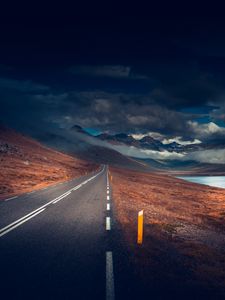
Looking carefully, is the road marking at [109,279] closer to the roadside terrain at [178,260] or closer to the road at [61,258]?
the road at [61,258]

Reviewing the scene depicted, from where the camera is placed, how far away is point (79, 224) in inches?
474

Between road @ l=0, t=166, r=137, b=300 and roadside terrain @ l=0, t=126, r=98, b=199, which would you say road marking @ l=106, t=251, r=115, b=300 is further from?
roadside terrain @ l=0, t=126, r=98, b=199

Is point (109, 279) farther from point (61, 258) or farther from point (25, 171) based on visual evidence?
point (25, 171)

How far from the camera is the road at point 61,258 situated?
582 centimetres

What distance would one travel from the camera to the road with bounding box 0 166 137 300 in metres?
5.82

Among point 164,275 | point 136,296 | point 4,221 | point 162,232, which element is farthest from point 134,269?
point 4,221

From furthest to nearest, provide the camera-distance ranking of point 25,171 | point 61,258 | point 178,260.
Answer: point 25,171 → point 178,260 → point 61,258

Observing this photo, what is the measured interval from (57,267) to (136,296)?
2.39 m

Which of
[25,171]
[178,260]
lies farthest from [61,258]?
[25,171]

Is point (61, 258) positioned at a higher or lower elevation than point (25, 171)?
lower

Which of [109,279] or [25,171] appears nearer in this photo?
[109,279]

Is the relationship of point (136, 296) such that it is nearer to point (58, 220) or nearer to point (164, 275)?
point (164, 275)

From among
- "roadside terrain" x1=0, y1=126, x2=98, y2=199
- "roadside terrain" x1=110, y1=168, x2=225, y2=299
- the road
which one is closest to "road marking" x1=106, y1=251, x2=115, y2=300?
the road

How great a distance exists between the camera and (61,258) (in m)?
7.72
